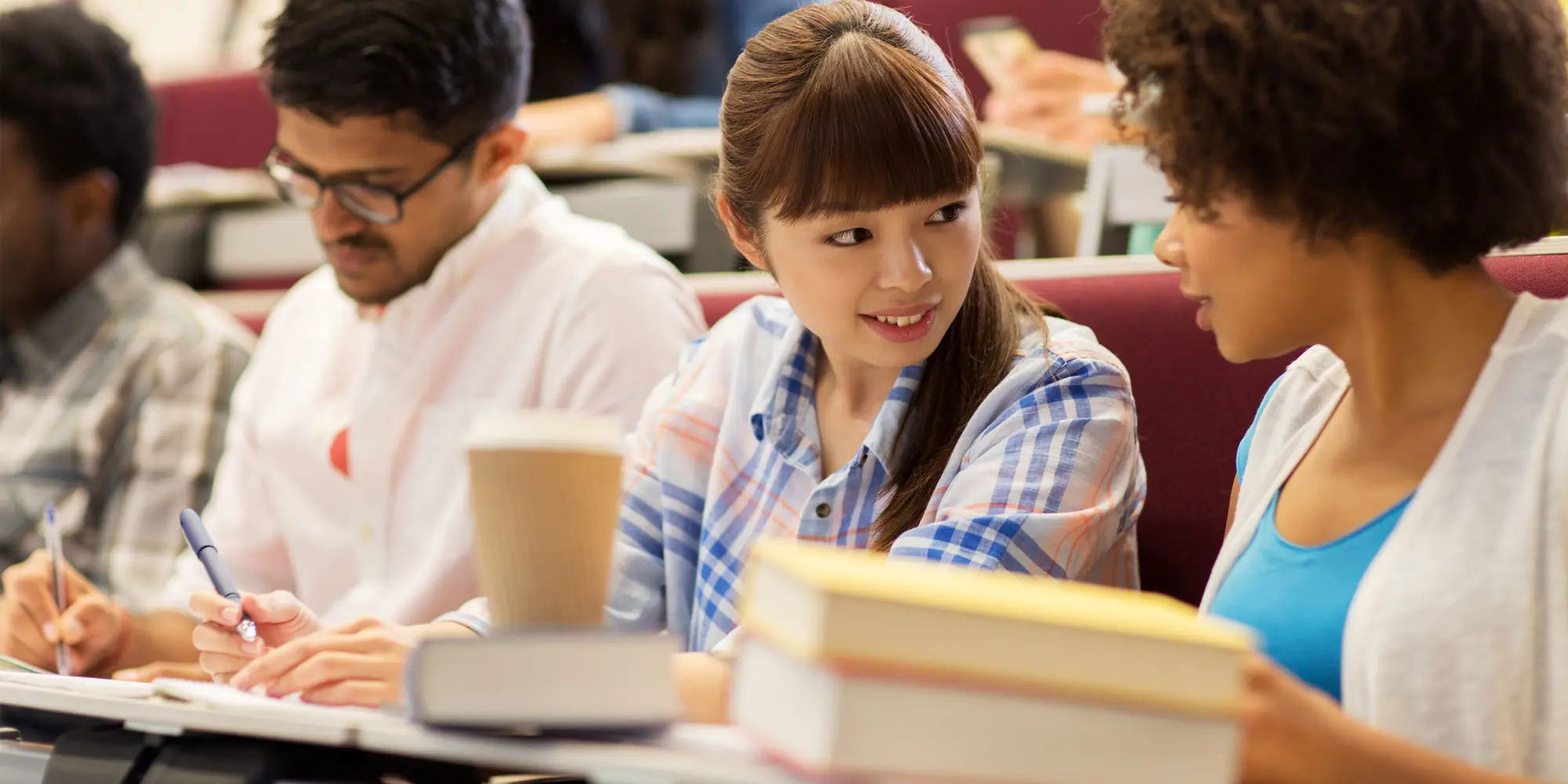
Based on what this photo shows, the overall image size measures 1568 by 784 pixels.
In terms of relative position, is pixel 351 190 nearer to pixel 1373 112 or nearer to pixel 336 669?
pixel 336 669

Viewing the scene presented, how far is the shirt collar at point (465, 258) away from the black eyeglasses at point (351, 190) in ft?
0.26

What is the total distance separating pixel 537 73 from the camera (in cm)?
273

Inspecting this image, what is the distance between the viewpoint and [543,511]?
75 cm

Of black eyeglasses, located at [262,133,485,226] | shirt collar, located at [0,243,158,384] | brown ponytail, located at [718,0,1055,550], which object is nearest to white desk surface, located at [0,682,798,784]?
brown ponytail, located at [718,0,1055,550]

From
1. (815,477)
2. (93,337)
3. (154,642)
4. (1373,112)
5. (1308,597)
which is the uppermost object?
(1373,112)

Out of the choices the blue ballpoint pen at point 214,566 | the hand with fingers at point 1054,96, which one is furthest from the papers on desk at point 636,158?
the blue ballpoint pen at point 214,566

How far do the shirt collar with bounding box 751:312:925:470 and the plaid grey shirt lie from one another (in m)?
0.96

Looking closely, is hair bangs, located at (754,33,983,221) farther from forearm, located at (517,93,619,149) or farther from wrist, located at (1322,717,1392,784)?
forearm, located at (517,93,619,149)

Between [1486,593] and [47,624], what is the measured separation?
128cm

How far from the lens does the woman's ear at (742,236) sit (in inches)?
48.4

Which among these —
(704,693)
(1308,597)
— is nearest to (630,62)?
(704,693)

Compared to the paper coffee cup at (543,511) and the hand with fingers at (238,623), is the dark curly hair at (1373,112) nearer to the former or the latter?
the paper coffee cup at (543,511)

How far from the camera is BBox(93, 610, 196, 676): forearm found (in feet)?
5.05

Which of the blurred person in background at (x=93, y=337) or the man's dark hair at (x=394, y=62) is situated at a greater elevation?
the man's dark hair at (x=394, y=62)
